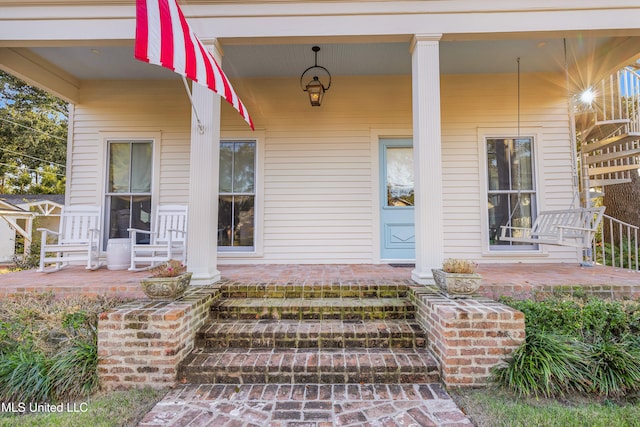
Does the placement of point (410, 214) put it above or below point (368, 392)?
above

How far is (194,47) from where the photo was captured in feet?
8.63

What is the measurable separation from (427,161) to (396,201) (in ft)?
5.97

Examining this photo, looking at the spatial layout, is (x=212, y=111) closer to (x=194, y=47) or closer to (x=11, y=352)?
(x=194, y=47)

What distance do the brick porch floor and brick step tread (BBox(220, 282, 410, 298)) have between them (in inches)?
7.9

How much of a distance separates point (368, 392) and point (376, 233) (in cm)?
299

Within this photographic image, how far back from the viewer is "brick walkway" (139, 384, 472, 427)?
1.84m

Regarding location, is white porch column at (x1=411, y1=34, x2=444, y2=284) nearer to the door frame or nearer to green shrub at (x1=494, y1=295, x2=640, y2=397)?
green shrub at (x1=494, y1=295, x2=640, y2=397)

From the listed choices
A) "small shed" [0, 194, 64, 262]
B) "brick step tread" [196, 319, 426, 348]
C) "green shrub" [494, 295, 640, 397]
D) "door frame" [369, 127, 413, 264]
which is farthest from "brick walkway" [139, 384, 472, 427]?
"small shed" [0, 194, 64, 262]

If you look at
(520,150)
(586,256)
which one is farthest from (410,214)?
(586,256)

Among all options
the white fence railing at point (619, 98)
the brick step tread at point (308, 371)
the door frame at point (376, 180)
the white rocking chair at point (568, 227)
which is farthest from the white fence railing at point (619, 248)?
the brick step tread at point (308, 371)

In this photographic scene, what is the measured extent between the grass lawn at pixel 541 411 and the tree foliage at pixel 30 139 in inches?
687

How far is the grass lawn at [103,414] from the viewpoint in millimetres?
1831

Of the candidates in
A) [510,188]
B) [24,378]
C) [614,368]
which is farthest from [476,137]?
[24,378]

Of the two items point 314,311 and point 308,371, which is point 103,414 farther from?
point 314,311
